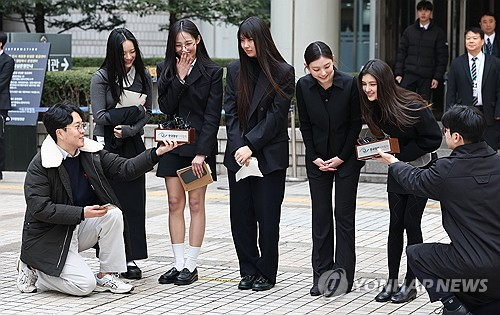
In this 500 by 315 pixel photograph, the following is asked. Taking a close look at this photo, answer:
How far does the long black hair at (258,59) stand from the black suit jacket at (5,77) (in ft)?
22.6

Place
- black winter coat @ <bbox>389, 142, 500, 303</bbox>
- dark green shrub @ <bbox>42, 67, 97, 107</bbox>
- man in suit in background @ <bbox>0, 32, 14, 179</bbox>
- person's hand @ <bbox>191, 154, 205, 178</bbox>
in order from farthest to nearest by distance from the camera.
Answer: dark green shrub @ <bbox>42, 67, 97, 107</bbox> → man in suit in background @ <bbox>0, 32, 14, 179</bbox> → person's hand @ <bbox>191, 154, 205, 178</bbox> → black winter coat @ <bbox>389, 142, 500, 303</bbox>

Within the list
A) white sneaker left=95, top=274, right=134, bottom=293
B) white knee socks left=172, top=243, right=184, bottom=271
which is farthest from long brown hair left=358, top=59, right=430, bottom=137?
white sneaker left=95, top=274, right=134, bottom=293

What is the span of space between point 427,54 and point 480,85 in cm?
202

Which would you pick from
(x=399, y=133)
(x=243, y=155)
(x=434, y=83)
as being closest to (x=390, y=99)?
(x=399, y=133)

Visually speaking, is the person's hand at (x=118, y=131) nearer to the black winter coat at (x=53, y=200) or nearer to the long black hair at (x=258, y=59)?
the black winter coat at (x=53, y=200)


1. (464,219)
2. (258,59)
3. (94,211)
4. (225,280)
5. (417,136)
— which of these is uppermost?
(258,59)

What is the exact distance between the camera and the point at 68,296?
23.3ft

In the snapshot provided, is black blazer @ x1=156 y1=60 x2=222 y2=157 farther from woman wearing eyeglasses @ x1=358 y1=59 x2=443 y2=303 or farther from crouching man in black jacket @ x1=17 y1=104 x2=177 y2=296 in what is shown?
woman wearing eyeglasses @ x1=358 y1=59 x2=443 y2=303

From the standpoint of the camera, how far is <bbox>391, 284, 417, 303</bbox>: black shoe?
6.86m

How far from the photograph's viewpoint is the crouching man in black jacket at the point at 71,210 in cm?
694

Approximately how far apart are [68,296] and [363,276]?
217cm

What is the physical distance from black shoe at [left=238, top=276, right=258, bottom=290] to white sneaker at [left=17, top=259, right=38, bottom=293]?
56.5 inches

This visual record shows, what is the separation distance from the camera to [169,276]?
24.6 ft

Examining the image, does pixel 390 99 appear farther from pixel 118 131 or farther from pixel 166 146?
pixel 118 131
